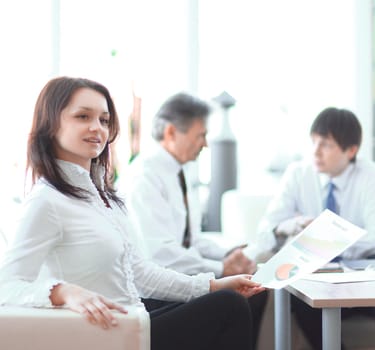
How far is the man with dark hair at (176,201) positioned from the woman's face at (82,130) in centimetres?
76

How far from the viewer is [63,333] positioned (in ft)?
4.25

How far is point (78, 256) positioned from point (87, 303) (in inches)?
9.0

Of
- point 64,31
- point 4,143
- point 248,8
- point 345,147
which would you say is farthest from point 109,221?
point 248,8

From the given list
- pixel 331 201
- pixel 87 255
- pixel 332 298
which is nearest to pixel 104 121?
pixel 87 255

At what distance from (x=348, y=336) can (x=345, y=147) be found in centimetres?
82

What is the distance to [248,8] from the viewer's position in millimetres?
4438

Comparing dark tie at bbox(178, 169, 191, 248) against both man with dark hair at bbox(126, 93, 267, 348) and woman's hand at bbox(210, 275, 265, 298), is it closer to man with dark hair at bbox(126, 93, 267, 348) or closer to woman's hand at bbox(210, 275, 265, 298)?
man with dark hair at bbox(126, 93, 267, 348)

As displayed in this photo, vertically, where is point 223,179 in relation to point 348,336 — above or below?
above

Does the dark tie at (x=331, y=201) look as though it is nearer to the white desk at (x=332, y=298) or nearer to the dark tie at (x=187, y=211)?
the dark tie at (x=187, y=211)

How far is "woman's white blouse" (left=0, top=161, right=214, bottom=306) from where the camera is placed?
1420 mm

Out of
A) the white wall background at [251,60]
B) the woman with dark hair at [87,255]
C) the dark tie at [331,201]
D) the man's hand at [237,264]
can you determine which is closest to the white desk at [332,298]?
the woman with dark hair at [87,255]

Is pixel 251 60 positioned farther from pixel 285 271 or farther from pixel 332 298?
pixel 332 298

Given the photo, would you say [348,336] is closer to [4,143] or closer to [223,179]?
[223,179]

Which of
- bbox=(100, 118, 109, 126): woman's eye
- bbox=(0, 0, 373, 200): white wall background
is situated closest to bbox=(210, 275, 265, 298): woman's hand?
bbox=(100, 118, 109, 126): woman's eye
